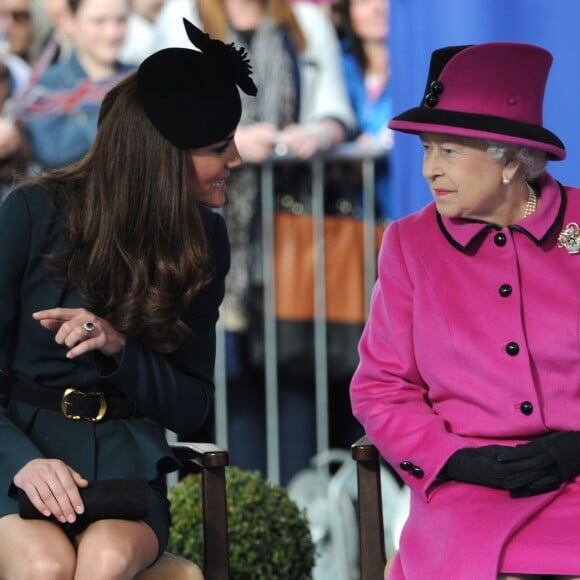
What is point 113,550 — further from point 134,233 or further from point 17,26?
point 17,26

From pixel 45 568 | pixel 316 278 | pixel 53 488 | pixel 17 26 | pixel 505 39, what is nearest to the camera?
pixel 45 568

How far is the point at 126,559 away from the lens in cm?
319

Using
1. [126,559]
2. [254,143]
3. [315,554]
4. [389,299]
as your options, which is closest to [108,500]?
[126,559]

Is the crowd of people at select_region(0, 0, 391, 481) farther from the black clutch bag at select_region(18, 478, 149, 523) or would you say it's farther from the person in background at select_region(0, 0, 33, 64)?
the black clutch bag at select_region(18, 478, 149, 523)

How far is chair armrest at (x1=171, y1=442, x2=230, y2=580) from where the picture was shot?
3523 mm

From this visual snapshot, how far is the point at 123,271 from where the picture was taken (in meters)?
3.46

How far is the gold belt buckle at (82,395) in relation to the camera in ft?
11.3

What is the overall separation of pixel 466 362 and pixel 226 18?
2.59 m

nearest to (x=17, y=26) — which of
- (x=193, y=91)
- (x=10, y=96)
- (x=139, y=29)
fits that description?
(x=10, y=96)

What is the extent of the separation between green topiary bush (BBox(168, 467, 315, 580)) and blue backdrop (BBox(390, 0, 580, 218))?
105 centimetres

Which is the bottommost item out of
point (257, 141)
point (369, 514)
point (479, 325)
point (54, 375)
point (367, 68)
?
point (369, 514)

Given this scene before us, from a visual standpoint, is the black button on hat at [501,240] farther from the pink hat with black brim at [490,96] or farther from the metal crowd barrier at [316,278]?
the metal crowd barrier at [316,278]

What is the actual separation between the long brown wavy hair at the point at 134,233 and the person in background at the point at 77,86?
7.69ft

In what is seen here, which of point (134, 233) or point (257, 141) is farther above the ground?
point (257, 141)
